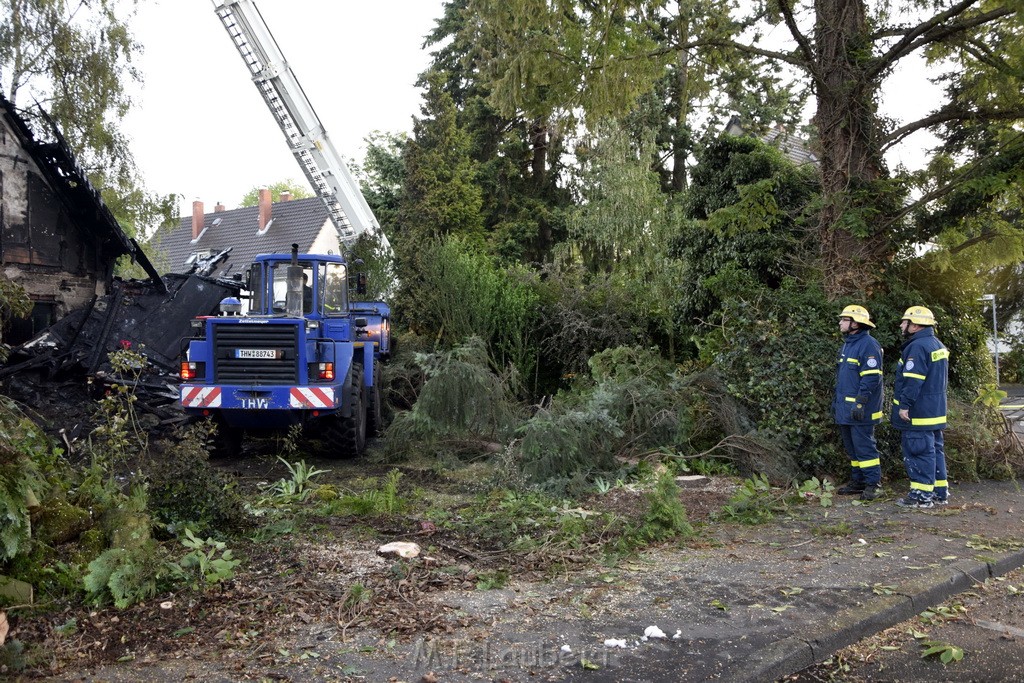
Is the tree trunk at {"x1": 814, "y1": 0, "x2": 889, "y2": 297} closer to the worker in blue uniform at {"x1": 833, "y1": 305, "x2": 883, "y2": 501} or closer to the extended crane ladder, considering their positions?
the worker in blue uniform at {"x1": 833, "y1": 305, "x2": 883, "y2": 501}

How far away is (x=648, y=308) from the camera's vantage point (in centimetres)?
1545

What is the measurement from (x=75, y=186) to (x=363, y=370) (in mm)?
8799

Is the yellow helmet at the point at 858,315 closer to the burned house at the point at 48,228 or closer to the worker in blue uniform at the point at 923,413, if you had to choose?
the worker in blue uniform at the point at 923,413

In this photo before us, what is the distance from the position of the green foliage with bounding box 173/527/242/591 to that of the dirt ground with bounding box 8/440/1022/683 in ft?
0.23

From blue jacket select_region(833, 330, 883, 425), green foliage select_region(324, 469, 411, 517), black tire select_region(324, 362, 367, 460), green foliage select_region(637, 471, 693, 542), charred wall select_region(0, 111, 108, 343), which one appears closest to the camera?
green foliage select_region(637, 471, 693, 542)

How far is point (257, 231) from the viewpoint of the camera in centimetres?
4500

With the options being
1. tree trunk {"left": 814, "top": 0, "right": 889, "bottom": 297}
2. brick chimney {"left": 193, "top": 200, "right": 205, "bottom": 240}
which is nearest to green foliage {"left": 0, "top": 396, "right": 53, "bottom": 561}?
tree trunk {"left": 814, "top": 0, "right": 889, "bottom": 297}

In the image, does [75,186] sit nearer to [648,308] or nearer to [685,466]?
[648,308]

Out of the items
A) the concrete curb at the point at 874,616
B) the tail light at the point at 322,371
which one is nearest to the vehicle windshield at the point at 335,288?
the tail light at the point at 322,371

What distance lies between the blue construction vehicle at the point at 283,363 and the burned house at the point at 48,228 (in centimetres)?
485

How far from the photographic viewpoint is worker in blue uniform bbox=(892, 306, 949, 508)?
7562 millimetres

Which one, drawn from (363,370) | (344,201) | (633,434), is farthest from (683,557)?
(344,201)

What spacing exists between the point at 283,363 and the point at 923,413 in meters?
7.24

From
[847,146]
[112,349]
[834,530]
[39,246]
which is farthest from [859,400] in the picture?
[39,246]
